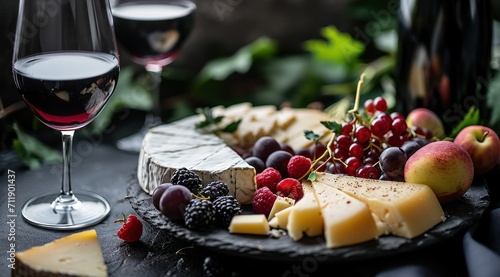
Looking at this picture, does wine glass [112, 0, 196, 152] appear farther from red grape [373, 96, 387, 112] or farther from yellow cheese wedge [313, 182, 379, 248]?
yellow cheese wedge [313, 182, 379, 248]

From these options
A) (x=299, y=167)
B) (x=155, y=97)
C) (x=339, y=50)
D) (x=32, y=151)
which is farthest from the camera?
(x=339, y=50)

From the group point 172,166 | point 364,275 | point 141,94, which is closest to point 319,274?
point 364,275

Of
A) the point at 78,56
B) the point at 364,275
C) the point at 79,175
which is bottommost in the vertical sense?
the point at 79,175

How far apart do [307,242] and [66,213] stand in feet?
1.64

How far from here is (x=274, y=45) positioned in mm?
2191

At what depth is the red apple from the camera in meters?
1.38

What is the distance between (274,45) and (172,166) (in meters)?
0.99

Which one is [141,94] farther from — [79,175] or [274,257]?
[274,257]

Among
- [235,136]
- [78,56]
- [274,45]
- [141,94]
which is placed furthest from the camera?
[274,45]

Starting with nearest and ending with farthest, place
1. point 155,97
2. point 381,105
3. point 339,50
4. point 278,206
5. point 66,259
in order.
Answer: point 66,259 → point 278,206 → point 381,105 → point 155,97 → point 339,50

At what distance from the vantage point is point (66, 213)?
1.32 m

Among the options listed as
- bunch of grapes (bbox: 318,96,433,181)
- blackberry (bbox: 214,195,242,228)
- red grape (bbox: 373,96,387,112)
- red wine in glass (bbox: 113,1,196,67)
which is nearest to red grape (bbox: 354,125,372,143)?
bunch of grapes (bbox: 318,96,433,181)

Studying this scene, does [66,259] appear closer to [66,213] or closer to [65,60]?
[66,213]

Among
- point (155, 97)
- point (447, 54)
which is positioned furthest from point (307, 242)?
point (155, 97)
